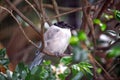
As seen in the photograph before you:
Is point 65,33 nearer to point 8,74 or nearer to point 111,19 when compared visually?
point 111,19

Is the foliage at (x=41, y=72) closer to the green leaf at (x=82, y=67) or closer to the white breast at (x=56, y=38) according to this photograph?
the green leaf at (x=82, y=67)

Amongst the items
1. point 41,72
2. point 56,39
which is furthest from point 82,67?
point 56,39

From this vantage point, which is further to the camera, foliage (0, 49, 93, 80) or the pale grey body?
the pale grey body

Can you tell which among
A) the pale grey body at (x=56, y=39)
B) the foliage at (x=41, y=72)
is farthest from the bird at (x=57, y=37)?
the foliage at (x=41, y=72)

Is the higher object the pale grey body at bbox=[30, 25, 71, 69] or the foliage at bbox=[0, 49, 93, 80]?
the foliage at bbox=[0, 49, 93, 80]

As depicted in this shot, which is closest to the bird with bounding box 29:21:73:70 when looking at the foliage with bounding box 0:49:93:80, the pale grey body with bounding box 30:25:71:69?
the pale grey body with bounding box 30:25:71:69

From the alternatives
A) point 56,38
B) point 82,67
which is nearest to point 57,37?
point 56,38

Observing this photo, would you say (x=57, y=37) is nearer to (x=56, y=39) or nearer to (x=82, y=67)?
(x=56, y=39)

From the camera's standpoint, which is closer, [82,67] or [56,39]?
[82,67]

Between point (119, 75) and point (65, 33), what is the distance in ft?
1.85

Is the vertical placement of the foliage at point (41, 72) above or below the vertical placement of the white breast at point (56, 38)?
above

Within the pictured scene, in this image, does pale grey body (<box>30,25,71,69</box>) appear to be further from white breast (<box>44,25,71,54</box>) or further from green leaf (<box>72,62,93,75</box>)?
green leaf (<box>72,62,93,75</box>)

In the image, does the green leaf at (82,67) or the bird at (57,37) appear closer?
the green leaf at (82,67)

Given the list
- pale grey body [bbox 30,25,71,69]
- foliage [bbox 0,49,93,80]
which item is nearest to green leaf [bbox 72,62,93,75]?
foliage [bbox 0,49,93,80]
